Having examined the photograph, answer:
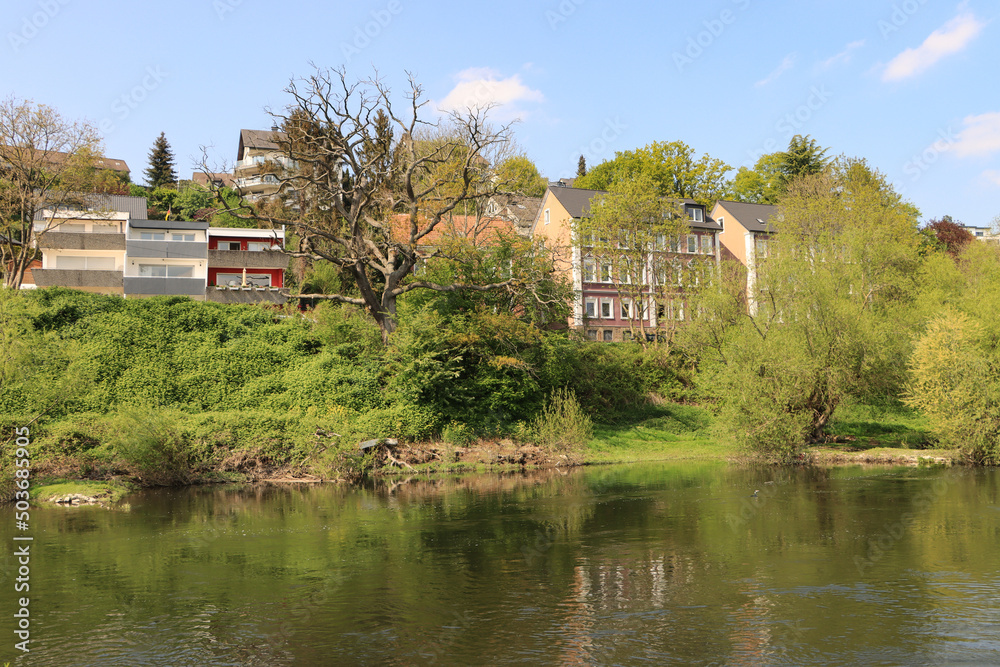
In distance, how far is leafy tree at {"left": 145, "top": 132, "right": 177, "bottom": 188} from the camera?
99375mm

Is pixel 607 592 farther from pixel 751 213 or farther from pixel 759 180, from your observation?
pixel 759 180

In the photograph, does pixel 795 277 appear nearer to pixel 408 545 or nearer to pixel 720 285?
pixel 720 285

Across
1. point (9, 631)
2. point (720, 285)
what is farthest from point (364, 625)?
point (720, 285)

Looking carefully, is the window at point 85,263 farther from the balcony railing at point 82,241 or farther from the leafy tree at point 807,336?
the leafy tree at point 807,336

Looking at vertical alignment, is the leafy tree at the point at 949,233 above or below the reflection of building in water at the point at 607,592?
above

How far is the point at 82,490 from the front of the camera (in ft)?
101

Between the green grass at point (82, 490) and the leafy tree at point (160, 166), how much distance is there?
75.9m

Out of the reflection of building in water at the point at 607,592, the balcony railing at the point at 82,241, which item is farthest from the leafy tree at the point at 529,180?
the reflection of building in water at the point at 607,592

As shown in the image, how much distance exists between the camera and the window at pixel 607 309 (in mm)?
70750

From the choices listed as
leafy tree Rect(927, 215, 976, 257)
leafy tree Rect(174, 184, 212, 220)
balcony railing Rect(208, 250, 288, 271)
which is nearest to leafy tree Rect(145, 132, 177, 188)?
leafy tree Rect(174, 184, 212, 220)

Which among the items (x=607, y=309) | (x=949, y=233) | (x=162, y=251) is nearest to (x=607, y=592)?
(x=607, y=309)

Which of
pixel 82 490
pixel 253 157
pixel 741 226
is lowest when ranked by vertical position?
pixel 82 490

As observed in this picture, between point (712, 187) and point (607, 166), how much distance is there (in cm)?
1269

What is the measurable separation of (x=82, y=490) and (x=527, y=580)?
22.2 m
